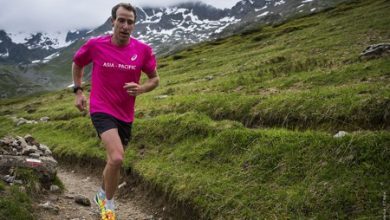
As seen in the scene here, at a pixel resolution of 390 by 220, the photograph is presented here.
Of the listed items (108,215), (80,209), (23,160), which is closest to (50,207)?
(80,209)

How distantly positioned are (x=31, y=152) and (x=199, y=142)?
551 cm

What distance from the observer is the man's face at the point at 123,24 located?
24.8 ft

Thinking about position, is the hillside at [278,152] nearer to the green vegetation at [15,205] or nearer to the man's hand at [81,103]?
the man's hand at [81,103]

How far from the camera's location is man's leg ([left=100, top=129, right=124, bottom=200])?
7148 millimetres

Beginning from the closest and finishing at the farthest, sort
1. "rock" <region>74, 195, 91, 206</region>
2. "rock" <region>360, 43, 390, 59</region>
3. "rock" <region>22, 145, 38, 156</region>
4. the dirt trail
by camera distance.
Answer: the dirt trail, "rock" <region>74, 195, 91, 206</region>, "rock" <region>22, 145, 38, 156</region>, "rock" <region>360, 43, 390, 59</region>

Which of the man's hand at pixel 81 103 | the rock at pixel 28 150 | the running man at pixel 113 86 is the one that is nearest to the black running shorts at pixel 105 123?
the running man at pixel 113 86

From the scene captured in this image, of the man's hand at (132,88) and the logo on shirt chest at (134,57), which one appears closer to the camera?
the man's hand at (132,88)

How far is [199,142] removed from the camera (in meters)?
11.0

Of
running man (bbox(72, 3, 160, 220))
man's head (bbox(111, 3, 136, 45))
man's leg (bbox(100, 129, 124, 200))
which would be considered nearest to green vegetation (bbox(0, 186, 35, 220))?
running man (bbox(72, 3, 160, 220))

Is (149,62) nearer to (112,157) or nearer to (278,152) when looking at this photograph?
(112,157)

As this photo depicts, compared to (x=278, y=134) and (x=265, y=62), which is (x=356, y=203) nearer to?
(x=278, y=134)

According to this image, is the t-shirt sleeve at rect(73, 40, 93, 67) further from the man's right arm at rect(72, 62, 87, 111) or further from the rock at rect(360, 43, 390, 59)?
the rock at rect(360, 43, 390, 59)

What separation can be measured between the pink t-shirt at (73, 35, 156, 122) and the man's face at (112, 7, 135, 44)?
23 centimetres

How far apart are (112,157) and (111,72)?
1821 mm
